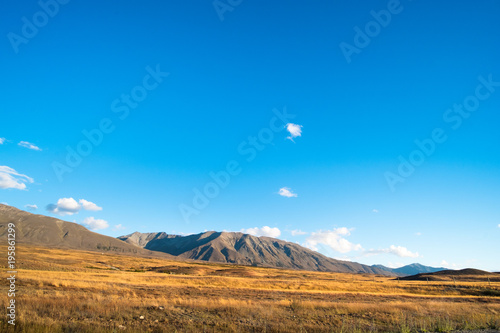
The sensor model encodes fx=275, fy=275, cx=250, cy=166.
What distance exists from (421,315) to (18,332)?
21.9m

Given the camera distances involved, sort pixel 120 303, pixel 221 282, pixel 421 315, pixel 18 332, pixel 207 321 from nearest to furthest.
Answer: pixel 18 332, pixel 207 321, pixel 120 303, pixel 421 315, pixel 221 282

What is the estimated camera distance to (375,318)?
680 inches

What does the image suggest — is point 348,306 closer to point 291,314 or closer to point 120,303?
point 291,314

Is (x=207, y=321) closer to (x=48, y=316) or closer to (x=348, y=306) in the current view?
(x=48, y=316)

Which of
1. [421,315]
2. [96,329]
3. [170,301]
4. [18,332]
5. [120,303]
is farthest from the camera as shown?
[170,301]

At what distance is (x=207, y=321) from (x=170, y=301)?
6393mm

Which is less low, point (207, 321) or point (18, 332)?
point (18, 332)

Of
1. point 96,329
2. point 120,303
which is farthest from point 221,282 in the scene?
point 96,329

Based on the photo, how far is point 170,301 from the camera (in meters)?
19.7

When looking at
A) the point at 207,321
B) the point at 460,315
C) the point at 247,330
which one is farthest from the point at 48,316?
the point at 460,315

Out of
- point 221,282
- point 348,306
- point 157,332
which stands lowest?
point 221,282

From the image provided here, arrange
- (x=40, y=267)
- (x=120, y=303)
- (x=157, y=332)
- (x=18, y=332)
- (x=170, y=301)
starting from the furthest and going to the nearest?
(x=40, y=267), (x=170, y=301), (x=120, y=303), (x=157, y=332), (x=18, y=332)

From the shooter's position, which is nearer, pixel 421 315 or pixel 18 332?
pixel 18 332

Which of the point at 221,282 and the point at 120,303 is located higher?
the point at 120,303
